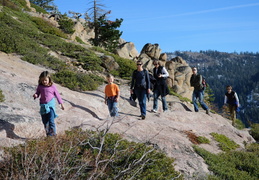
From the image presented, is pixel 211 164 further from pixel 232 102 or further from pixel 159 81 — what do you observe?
pixel 232 102

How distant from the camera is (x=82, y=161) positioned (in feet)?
14.6

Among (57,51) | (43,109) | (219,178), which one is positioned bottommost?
(219,178)

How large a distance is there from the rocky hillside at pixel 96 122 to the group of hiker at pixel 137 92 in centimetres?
48

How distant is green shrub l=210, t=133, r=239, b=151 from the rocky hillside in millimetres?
225

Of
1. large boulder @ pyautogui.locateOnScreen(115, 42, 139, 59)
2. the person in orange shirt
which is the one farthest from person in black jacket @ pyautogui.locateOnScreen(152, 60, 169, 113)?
large boulder @ pyautogui.locateOnScreen(115, 42, 139, 59)

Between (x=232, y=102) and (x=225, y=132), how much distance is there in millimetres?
3748

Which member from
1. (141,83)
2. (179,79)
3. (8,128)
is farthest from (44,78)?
(179,79)

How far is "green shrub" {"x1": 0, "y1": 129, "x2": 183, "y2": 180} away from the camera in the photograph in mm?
4082

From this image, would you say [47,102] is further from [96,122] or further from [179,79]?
[179,79]

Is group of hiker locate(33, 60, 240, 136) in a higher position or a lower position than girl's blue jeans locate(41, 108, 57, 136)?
higher

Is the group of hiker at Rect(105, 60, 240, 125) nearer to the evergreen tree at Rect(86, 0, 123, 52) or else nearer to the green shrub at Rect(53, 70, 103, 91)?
the green shrub at Rect(53, 70, 103, 91)

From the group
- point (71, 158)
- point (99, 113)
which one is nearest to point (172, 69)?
point (99, 113)

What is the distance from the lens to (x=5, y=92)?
8805 mm

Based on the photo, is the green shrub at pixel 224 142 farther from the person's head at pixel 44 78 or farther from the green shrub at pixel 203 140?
the person's head at pixel 44 78
